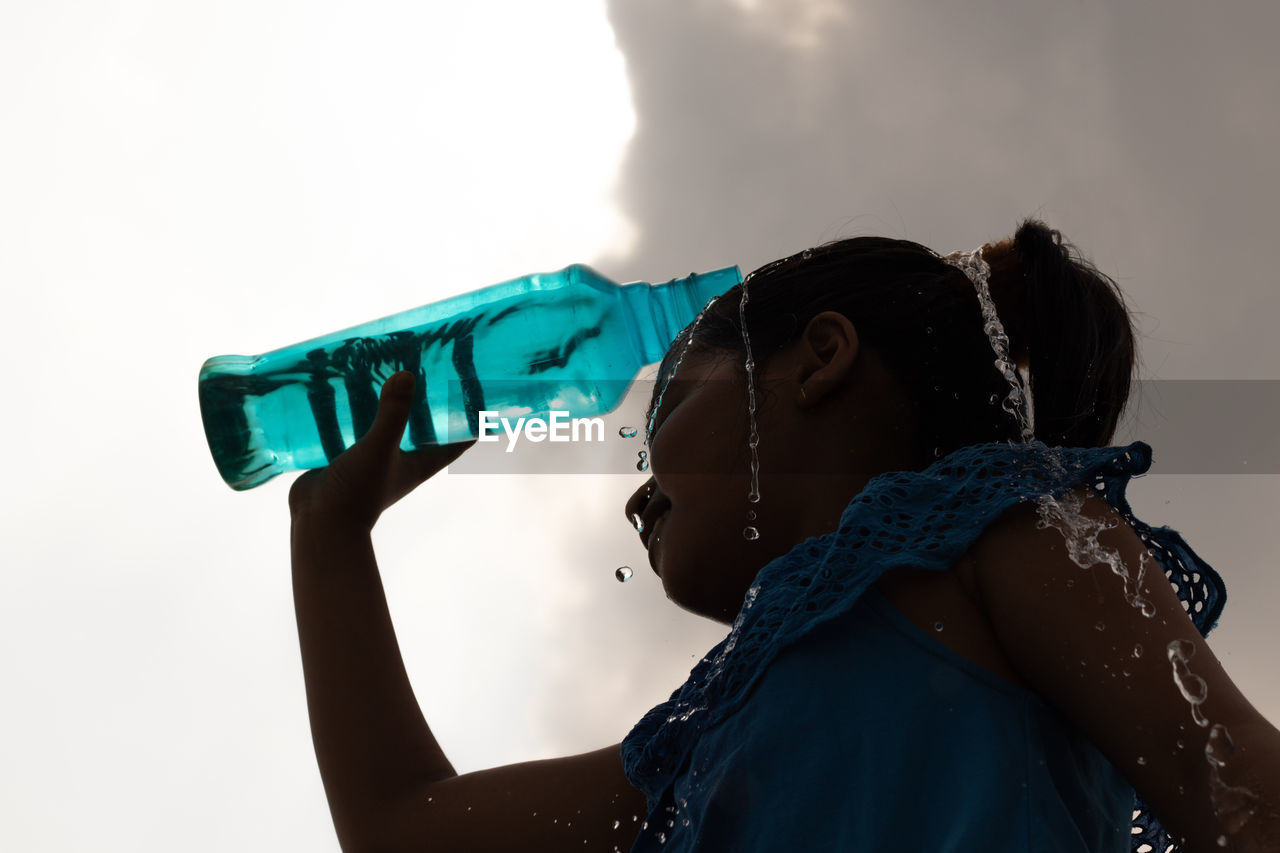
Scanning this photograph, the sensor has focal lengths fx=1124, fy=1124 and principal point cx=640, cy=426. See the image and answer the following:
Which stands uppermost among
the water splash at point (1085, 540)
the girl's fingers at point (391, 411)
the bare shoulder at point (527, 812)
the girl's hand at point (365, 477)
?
the girl's fingers at point (391, 411)

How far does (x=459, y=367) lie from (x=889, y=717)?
3.07ft


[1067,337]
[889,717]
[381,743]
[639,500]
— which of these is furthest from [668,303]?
[889,717]

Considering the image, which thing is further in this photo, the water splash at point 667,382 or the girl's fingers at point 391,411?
the girl's fingers at point 391,411

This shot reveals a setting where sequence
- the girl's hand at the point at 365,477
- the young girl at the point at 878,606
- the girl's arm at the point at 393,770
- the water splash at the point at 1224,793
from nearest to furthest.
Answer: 1. the water splash at the point at 1224,793
2. the young girl at the point at 878,606
3. the girl's arm at the point at 393,770
4. the girl's hand at the point at 365,477

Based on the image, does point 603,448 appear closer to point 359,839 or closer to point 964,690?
point 359,839

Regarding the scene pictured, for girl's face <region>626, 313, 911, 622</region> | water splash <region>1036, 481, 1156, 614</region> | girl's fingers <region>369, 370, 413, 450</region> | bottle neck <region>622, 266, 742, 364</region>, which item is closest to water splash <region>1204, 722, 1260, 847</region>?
water splash <region>1036, 481, 1156, 614</region>

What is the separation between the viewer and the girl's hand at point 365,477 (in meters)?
1.55

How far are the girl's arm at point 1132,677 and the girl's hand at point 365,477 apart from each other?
0.88 meters

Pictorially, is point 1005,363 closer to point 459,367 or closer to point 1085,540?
point 1085,540

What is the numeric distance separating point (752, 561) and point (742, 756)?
0.90 feet

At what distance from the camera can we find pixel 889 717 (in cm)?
95

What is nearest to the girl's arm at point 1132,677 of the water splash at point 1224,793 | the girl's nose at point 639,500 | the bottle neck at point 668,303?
the water splash at point 1224,793

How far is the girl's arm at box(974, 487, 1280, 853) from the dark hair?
34cm

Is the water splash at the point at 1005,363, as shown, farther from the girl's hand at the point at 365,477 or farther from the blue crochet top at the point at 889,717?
the girl's hand at the point at 365,477
